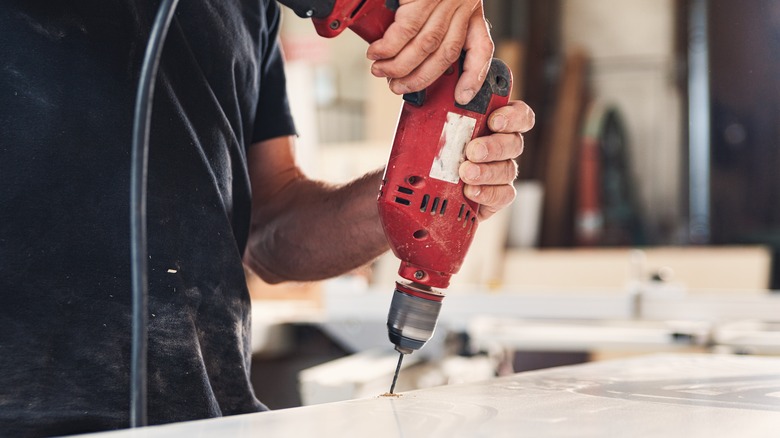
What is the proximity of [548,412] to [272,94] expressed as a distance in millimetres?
670

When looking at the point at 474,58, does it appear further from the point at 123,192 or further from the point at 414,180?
the point at 123,192

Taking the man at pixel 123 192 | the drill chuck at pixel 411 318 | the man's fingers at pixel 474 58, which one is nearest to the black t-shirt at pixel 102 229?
the man at pixel 123 192

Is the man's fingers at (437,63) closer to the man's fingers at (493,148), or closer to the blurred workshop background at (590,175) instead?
the man's fingers at (493,148)

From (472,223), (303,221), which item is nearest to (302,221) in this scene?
(303,221)

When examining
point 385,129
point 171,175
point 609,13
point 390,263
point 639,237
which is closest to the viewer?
point 171,175

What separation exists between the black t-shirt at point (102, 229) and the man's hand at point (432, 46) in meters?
0.23

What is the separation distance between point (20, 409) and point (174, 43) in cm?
42

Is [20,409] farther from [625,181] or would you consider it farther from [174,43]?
[625,181]

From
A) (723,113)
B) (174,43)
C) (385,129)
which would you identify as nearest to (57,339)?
(174,43)

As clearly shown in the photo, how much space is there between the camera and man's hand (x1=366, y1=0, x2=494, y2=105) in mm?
781

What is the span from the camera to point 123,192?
76cm

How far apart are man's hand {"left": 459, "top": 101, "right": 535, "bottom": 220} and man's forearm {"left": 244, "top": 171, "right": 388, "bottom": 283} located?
216mm

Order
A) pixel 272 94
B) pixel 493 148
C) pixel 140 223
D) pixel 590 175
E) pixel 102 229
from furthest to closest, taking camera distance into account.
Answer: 1. pixel 590 175
2. pixel 272 94
3. pixel 493 148
4. pixel 102 229
5. pixel 140 223

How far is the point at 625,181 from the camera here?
5.07 meters
